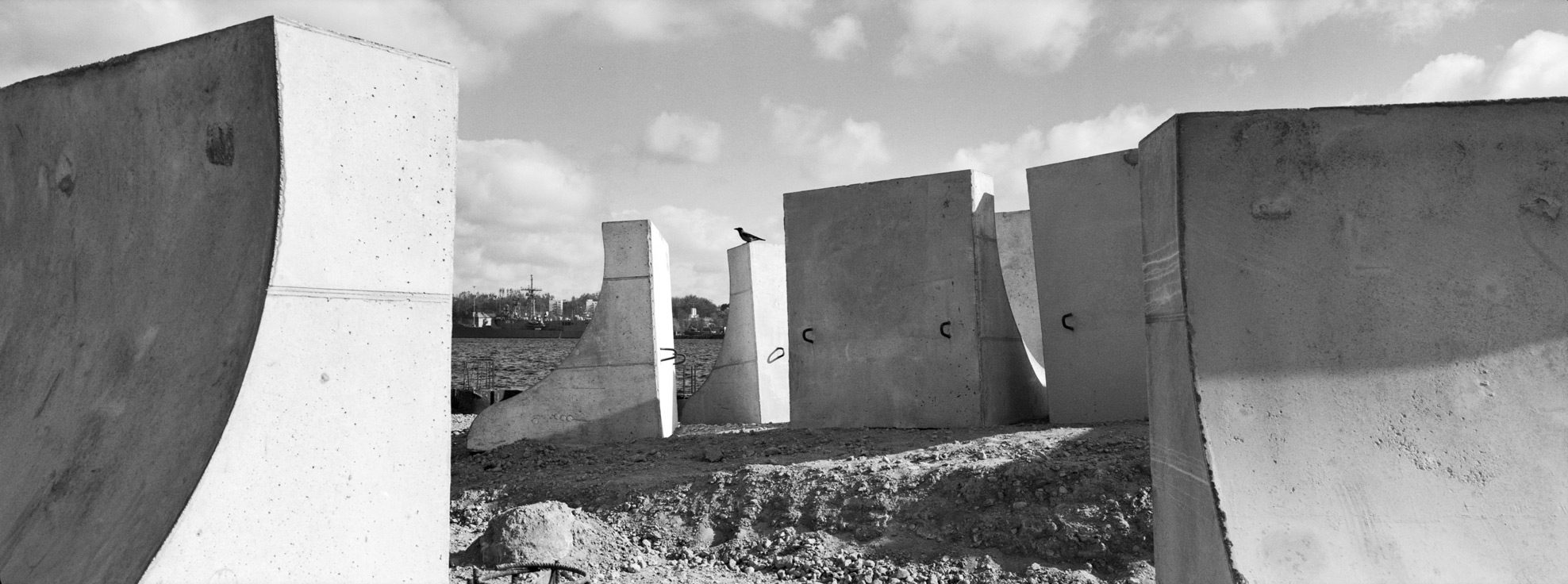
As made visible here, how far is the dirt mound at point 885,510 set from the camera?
5.66 metres

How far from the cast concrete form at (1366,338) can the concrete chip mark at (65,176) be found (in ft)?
13.7

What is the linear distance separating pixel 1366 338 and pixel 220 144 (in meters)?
3.92

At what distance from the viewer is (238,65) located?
3.49 meters

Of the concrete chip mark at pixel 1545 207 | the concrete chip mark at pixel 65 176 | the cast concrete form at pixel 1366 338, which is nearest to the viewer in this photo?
the cast concrete form at pixel 1366 338

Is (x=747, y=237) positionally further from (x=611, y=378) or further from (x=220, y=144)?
(x=220, y=144)

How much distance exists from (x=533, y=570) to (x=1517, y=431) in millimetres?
4344

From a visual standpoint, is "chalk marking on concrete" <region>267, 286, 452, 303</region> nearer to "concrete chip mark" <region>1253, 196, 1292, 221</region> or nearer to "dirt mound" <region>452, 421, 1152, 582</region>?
"dirt mound" <region>452, 421, 1152, 582</region>

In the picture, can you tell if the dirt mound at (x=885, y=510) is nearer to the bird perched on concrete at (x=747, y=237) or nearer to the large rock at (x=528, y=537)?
the large rock at (x=528, y=537)

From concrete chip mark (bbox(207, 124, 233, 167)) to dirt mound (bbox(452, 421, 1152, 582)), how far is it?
3045 mm

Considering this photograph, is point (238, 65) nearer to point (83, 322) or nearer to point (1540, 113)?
point (83, 322)

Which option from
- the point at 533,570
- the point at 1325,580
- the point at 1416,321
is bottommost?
the point at 533,570

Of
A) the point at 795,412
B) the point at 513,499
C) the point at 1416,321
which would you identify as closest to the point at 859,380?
the point at 795,412

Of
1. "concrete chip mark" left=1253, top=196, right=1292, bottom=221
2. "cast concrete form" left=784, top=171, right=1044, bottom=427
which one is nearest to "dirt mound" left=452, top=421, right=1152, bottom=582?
"cast concrete form" left=784, top=171, right=1044, bottom=427

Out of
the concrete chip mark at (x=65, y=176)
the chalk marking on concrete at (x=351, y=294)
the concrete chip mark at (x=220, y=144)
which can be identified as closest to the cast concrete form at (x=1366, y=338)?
the chalk marking on concrete at (x=351, y=294)
